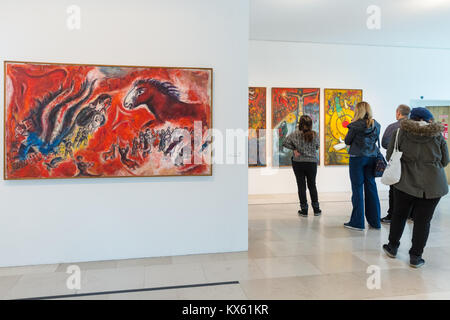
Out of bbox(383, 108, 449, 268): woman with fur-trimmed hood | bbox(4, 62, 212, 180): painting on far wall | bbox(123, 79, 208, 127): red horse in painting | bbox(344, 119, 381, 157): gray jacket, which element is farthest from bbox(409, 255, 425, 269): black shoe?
bbox(123, 79, 208, 127): red horse in painting

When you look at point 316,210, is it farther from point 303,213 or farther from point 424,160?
point 424,160

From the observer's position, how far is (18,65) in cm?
325

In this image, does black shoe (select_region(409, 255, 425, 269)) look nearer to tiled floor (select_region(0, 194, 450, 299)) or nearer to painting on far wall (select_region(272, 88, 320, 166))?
tiled floor (select_region(0, 194, 450, 299))

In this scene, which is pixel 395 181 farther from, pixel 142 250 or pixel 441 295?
pixel 142 250

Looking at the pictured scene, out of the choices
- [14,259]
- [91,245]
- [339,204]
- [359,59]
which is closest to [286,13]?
[359,59]

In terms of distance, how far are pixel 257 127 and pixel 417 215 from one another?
14.4ft

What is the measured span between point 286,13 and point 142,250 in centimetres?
457

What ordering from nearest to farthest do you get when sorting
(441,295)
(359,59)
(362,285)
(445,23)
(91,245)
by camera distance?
(441,295), (362,285), (91,245), (445,23), (359,59)

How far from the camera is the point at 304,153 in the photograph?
5488mm

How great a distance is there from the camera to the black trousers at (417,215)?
10.7ft

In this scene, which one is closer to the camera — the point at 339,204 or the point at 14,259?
the point at 14,259

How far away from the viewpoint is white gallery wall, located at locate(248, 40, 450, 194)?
7.41 metres

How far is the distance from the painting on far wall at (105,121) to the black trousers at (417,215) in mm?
2013

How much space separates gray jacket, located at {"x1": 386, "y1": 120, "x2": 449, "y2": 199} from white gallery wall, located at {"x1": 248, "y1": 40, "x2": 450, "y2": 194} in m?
4.23
